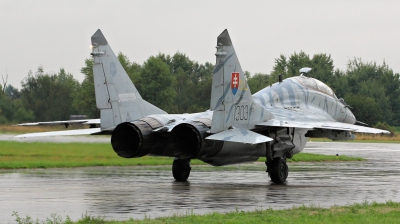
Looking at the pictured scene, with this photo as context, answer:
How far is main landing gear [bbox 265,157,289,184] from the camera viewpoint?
19.1 m

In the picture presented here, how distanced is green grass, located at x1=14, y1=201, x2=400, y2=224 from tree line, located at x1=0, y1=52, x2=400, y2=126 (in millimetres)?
14811

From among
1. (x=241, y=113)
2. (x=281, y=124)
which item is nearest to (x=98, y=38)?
(x=241, y=113)

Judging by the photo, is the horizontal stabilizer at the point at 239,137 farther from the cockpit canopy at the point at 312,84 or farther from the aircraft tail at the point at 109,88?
the cockpit canopy at the point at 312,84

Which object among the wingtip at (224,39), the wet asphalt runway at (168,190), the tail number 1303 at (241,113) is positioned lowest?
the wet asphalt runway at (168,190)

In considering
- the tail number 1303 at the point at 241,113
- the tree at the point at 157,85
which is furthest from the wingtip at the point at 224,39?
the tree at the point at 157,85

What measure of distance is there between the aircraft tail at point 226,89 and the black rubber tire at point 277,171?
247 centimetres

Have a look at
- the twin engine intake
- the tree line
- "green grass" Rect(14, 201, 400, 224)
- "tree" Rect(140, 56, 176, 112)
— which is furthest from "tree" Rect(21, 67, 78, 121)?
"tree" Rect(140, 56, 176, 112)

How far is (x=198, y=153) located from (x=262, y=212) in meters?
5.18

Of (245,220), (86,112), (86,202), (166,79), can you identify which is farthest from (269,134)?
(166,79)

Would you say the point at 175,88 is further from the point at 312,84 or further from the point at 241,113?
the point at 241,113

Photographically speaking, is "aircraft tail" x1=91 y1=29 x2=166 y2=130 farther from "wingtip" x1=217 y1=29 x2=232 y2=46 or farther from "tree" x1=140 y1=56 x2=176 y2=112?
"tree" x1=140 y1=56 x2=176 y2=112

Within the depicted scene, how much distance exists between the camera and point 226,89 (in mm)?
16641

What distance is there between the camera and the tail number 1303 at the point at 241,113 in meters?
16.9

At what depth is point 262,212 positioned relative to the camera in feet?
37.5
